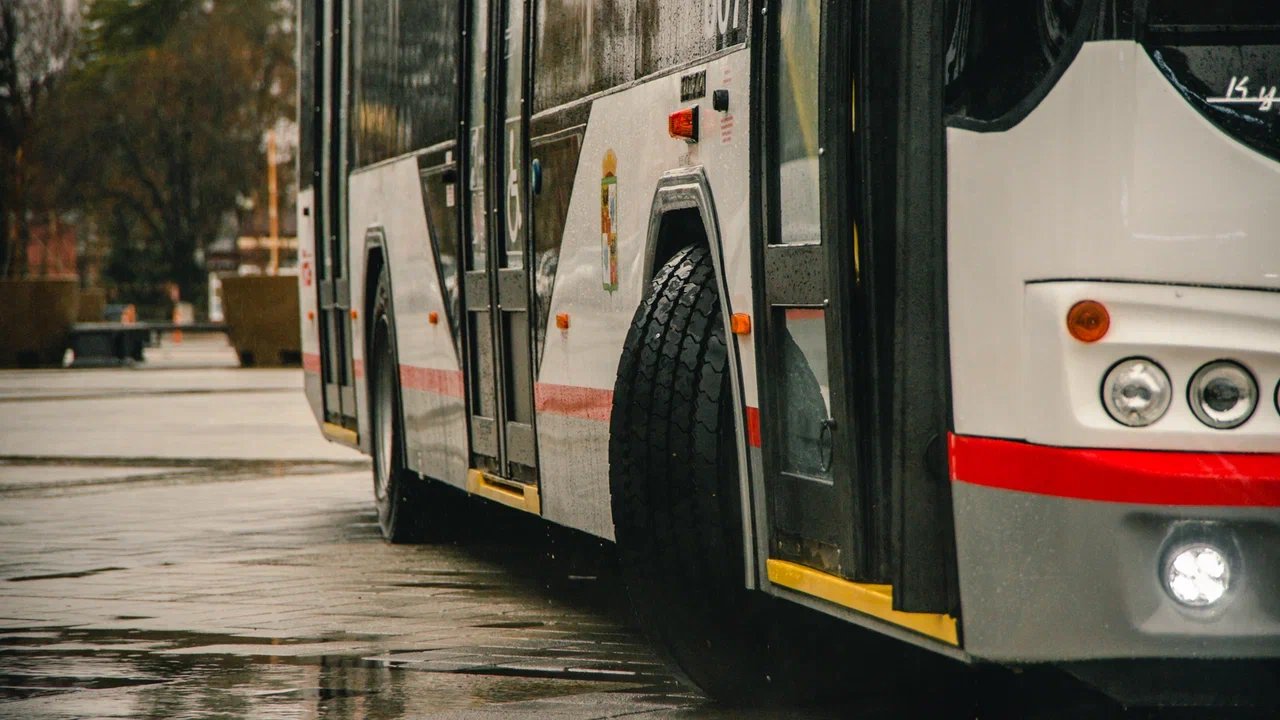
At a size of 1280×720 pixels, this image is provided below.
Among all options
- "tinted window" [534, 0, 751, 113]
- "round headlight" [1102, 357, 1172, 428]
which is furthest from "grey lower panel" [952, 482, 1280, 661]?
"tinted window" [534, 0, 751, 113]

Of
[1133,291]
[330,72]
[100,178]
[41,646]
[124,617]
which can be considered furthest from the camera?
[100,178]

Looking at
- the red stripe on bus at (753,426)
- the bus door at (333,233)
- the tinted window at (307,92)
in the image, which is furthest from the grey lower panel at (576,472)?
the tinted window at (307,92)

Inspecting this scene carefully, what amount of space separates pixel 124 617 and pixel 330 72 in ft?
16.8

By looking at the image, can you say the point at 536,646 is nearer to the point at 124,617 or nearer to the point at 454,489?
the point at 124,617

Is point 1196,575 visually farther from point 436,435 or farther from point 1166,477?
point 436,435

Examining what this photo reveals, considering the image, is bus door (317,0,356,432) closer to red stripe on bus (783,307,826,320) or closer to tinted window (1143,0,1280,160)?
red stripe on bus (783,307,826,320)

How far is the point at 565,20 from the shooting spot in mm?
7750

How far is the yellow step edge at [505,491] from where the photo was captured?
26.5ft

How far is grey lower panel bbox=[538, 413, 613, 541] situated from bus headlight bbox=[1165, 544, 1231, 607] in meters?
2.92

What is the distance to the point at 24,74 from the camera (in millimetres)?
59750

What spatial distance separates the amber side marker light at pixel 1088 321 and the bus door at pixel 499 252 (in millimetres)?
4076

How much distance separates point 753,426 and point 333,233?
7.68 meters

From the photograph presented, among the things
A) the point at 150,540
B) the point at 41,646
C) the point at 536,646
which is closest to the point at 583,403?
the point at 536,646

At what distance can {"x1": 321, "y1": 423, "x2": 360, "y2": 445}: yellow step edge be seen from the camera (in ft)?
41.0
